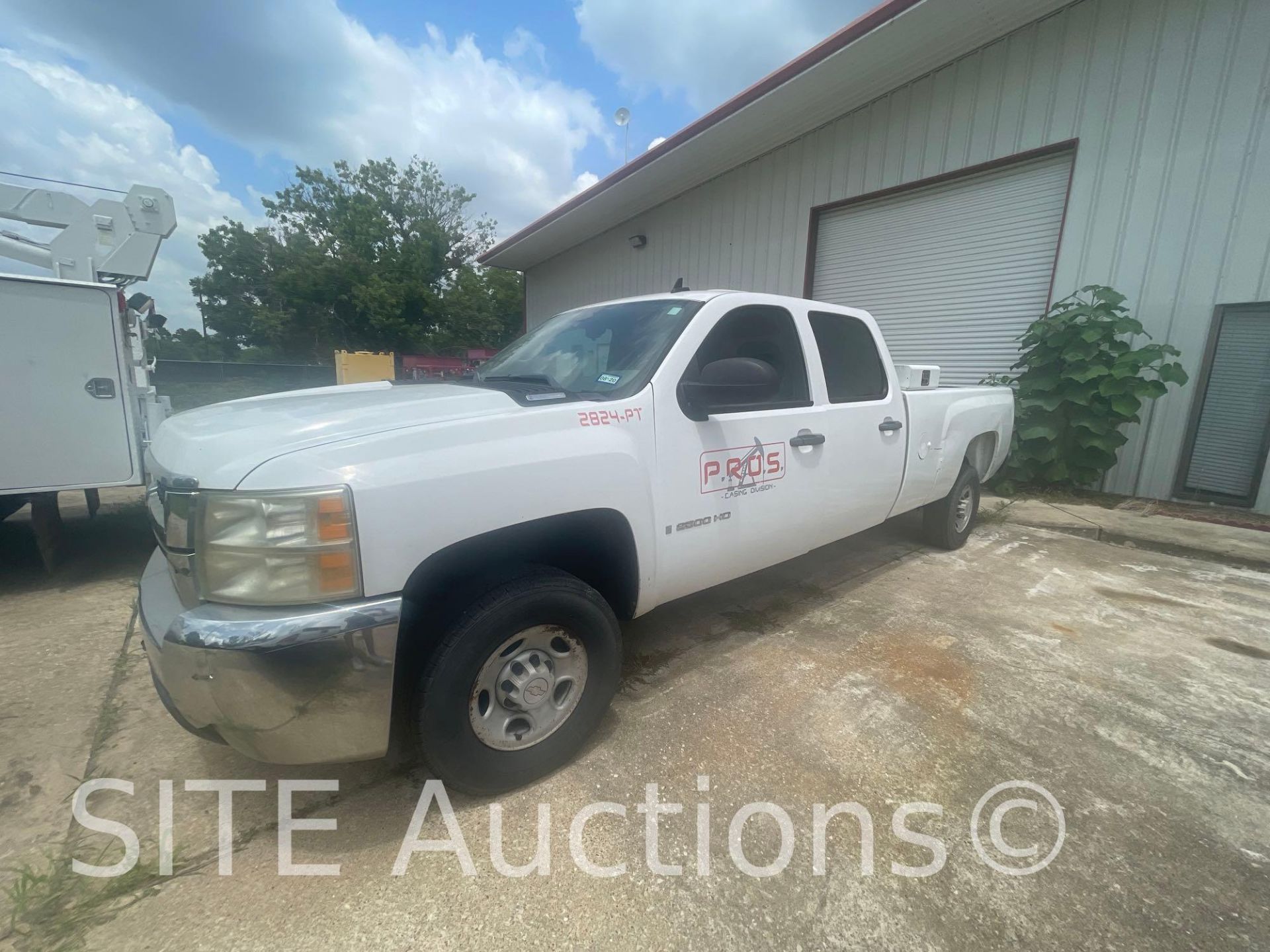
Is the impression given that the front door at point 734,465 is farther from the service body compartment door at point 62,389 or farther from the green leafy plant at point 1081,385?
the green leafy plant at point 1081,385

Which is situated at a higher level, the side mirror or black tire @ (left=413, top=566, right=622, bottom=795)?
the side mirror

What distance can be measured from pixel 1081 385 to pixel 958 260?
2562mm

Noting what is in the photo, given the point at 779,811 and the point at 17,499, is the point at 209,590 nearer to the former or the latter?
the point at 779,811

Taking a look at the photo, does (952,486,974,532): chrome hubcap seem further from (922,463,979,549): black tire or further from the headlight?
the headlight

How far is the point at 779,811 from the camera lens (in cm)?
188

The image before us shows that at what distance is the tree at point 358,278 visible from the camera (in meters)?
32.7

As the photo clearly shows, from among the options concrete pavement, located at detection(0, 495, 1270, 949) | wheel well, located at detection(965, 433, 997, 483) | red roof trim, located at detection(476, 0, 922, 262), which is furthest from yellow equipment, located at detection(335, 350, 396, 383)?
concrete pavement, located at detection(0, 495, 1270, 949)

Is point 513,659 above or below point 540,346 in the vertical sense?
below

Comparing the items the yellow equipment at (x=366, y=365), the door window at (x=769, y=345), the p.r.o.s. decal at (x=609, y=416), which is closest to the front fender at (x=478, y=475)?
the p.r.o.s. decal at (x=609, y=416)

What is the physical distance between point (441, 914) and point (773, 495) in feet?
6.64

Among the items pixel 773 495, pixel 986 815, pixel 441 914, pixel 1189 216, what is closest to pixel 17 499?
pixel 441 914

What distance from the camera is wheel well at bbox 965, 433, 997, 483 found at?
15.6 feet

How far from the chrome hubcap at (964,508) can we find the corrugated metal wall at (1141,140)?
3207mm

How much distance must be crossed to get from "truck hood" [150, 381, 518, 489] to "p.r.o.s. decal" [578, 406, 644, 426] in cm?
27
